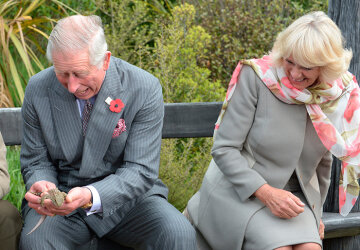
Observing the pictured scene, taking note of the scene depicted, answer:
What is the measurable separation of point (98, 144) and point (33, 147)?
32 centimetres

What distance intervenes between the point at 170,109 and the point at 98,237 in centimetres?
89

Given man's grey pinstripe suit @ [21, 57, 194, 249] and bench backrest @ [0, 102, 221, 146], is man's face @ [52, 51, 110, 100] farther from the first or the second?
bench backrest @ [0, 102, 221, 146]

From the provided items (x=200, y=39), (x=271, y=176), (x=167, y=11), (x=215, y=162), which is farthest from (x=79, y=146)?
(x=167, y=11)

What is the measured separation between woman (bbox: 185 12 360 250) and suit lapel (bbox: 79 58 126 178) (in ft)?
1.76

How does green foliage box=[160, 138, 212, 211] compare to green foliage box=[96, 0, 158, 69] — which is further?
green foliage box=[96, 0, 158, 69]

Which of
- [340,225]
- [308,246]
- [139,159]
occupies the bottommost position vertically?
[340,225]

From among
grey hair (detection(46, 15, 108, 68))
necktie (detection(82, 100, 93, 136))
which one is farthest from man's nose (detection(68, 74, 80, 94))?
necktie (detection(82, 100, 93, 136))

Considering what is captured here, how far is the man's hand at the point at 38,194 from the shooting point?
9.20 ft

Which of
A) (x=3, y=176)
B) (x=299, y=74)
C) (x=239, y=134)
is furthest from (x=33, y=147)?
(x=299, y=74)

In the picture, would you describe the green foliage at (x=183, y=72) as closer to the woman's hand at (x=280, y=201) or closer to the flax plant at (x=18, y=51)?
the flax plant at (x=18, y=51)

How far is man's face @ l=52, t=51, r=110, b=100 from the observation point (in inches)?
109

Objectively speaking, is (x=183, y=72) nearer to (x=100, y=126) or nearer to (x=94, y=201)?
(x=100, y=126)

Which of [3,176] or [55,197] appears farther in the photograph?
[3,176]

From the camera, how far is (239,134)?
3.13 meters
